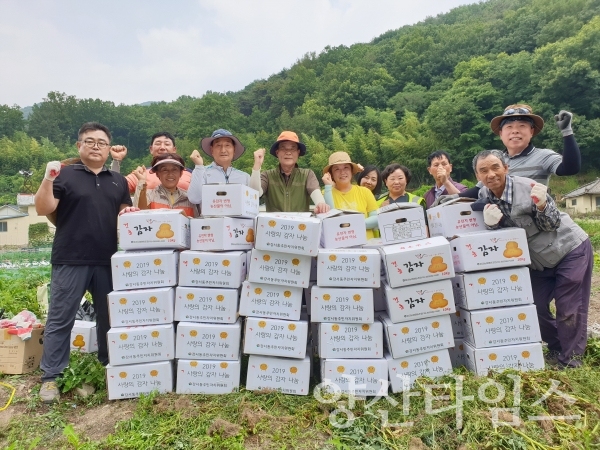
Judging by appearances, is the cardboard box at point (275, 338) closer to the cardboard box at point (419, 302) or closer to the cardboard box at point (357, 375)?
the cardboard box at point (357, 375)

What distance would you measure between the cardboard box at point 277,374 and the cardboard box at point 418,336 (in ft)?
2.19

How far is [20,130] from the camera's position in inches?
2945

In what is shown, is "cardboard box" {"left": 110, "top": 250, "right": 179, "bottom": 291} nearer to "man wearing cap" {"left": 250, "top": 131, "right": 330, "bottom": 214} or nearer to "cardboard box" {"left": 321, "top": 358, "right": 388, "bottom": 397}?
"man wearing cap" {"left": 250, "top": 131, "right": 330, "bottom": 214}

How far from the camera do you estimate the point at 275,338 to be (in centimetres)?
302

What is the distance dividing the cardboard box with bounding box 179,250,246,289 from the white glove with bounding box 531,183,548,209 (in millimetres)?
2179

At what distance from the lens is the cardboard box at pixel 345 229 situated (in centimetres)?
319

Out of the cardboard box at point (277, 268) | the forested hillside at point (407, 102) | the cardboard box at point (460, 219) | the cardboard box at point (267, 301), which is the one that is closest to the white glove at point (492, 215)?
the cardboard box at point (460, 219)

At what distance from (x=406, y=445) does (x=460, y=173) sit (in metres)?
34.9

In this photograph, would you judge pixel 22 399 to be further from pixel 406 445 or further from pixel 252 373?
pixel 406 445

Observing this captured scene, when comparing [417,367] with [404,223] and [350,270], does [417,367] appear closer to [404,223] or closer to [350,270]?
[350,270]

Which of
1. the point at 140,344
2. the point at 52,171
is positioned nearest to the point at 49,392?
the point at 140,344

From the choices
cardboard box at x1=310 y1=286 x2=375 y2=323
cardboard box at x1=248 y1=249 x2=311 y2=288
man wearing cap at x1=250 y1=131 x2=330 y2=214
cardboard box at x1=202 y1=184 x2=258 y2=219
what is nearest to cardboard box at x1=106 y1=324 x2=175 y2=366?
cardboard box at x1=248 y1=249 x2=311 y2=288

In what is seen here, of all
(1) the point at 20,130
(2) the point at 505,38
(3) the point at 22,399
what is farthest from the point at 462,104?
(1) the point at 20,130

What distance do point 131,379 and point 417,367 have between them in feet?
6.95
